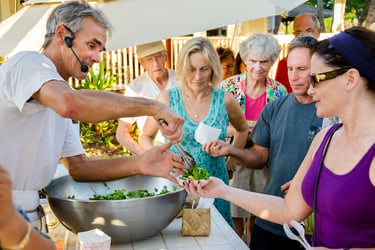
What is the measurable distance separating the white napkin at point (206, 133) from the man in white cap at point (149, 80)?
959 millimetres

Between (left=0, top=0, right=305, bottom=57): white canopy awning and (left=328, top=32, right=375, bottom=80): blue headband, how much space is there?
204 cm

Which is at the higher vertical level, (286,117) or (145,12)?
(145,12)

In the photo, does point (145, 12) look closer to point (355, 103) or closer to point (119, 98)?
point (119, 98)

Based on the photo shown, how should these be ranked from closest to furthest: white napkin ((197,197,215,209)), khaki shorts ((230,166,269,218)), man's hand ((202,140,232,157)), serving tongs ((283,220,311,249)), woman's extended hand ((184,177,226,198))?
1. serving tongs ((283,220,311,249))
2. woman's extended hand ((184,177,226,198))
3. white napkin ((197,197,215,209))
4. man's hand ((202,140,232,157))
5. khaki shorts ((230,166,269,218))

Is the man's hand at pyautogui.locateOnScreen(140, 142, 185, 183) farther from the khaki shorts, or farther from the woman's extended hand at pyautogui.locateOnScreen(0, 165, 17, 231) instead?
the woman's extended hand at pyautogui.locateOnScreen(0, 165, 17, 231)

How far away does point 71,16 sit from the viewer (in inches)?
78.6

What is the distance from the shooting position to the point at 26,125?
6.20 ft

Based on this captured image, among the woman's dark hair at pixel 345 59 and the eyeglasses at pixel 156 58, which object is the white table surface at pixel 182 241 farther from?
the eyeglasses at pixel 156 58

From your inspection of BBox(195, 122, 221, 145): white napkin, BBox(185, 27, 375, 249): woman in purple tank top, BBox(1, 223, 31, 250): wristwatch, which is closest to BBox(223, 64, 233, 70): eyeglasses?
BBox(195, 122, 221, 145): white napkin

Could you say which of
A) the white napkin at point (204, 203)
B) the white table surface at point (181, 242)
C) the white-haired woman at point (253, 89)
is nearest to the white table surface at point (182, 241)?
the white table surface at point (181, 242)

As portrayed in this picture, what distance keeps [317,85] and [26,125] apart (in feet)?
3.94

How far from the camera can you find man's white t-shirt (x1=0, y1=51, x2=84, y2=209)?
170 cm

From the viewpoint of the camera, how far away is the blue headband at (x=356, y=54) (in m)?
1.53

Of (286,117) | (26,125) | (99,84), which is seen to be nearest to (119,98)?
(26,125)
